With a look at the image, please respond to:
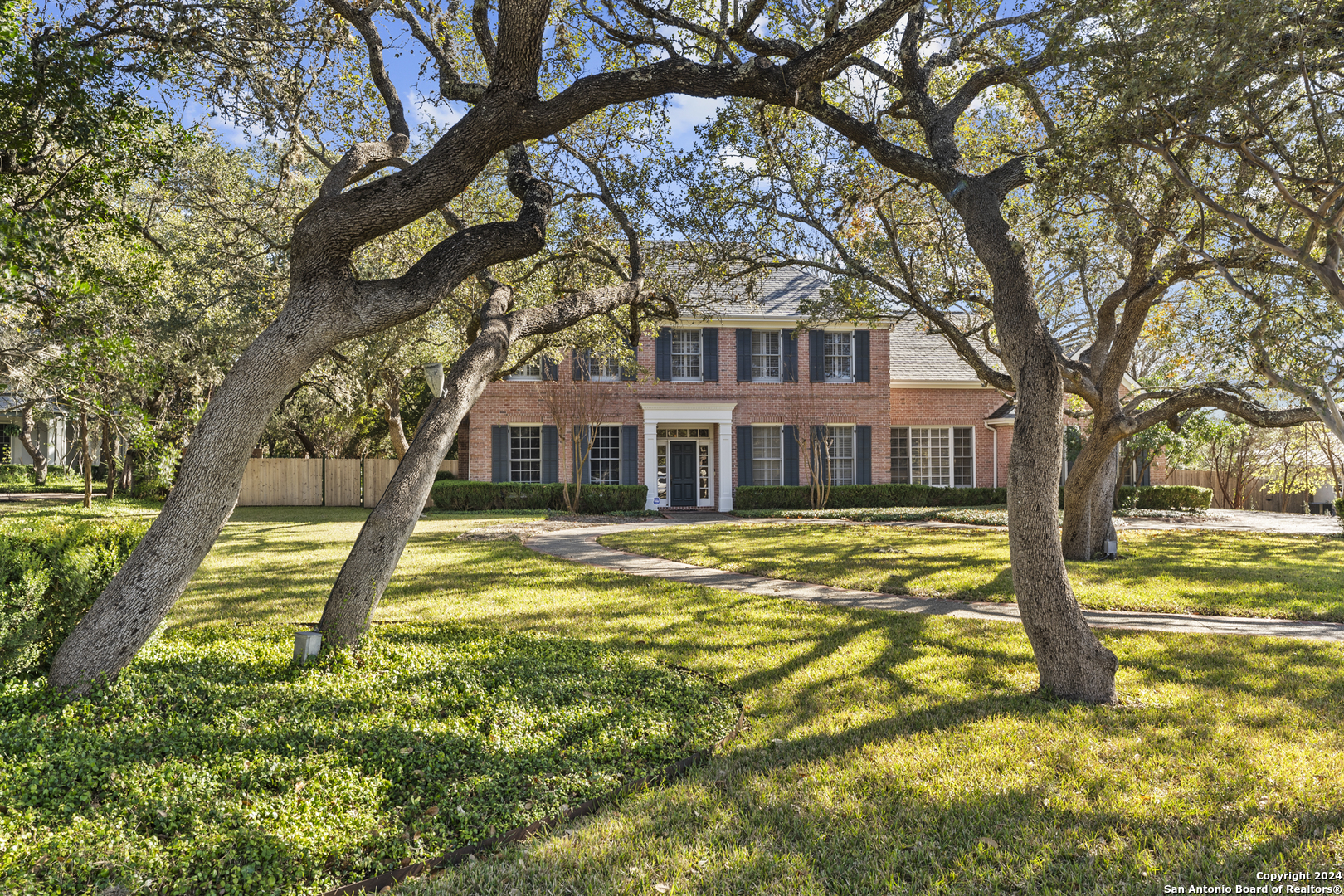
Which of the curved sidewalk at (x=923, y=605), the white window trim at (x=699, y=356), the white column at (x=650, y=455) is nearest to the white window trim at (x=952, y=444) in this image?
the white window trim at (x=699, y=356)

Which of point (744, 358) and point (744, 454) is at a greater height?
point (744, 358)

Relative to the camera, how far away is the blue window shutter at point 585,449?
63.2 ft

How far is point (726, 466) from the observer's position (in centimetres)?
2066

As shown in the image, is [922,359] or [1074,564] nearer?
[1074,564]

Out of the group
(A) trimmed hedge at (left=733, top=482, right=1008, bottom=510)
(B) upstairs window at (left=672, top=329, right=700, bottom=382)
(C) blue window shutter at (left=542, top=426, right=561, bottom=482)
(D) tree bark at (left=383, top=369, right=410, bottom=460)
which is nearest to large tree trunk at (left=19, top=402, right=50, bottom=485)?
(D) tree bark at (left=383, top=369, right=410, bottom=460)

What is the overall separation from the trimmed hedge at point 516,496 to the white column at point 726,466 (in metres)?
2.46

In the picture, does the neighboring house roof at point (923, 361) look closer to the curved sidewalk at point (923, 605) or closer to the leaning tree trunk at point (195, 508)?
the curved sidewalk at point (923, 605)

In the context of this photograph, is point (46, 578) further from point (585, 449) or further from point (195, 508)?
point (585, 449)

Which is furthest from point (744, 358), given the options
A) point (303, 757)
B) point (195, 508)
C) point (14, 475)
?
point (14, 475)

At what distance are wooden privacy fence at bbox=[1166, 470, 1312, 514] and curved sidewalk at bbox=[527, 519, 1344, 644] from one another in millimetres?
21907

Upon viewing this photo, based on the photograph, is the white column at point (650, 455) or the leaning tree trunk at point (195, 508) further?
the white column at point (650, 455)

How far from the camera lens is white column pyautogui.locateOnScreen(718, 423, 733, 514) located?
810 inches

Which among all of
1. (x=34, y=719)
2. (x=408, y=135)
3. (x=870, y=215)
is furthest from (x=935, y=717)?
(x=870, y=215)

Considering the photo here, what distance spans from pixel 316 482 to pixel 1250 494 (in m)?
33.4
